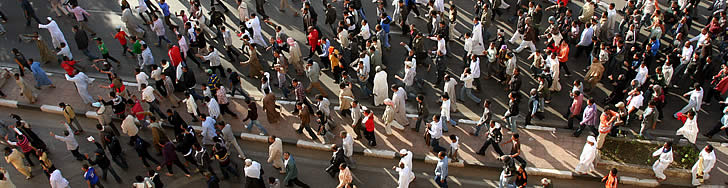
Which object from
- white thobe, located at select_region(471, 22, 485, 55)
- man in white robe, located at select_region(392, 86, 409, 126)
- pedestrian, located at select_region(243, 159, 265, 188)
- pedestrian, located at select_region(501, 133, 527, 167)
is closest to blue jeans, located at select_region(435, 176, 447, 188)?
pedestrian, located at select_region(501, 133, 527, 167)

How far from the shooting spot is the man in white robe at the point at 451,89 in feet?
49.1

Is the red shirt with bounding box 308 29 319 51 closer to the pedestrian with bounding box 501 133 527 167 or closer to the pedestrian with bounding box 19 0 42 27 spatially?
the pedestrian with bounding box 501 133 527 167

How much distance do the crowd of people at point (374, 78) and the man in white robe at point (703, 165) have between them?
0.10ft

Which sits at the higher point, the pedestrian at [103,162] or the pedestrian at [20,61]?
the pedestrian at [20,61]

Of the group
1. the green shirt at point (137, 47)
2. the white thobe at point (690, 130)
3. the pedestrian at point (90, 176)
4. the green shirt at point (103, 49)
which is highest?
the white thobe at point (690, 130)

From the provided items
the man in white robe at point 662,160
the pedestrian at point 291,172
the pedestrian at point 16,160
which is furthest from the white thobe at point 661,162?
the pedestrian at point 16,160

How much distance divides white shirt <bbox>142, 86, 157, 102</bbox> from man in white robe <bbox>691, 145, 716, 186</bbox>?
13030mm

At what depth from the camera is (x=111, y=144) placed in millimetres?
13719

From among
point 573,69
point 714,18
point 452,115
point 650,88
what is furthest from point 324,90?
point 714,18

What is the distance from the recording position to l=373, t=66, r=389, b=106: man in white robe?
50.2 feet

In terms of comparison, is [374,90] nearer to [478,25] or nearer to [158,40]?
[478,25]

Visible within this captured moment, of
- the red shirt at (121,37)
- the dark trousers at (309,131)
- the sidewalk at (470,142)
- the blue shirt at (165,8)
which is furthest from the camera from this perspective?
the blue shirt at (165,8)

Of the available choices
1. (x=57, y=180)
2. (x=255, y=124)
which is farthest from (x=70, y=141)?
(x=255, y=124)

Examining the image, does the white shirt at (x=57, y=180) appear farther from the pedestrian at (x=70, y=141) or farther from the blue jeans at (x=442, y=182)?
the blue jeans at (x=442, y=182)
